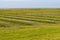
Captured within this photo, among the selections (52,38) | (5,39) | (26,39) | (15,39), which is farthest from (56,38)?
(5,39)

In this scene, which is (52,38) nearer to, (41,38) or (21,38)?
(41,38)

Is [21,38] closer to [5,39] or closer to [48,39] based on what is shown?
[5,39]

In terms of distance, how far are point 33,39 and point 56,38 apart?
4.54 feet

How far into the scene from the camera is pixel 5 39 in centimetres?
936

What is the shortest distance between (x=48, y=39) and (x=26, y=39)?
130 centimetres

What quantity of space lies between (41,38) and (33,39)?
546 millimetres

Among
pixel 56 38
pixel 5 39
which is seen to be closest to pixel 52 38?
pixel 56 38

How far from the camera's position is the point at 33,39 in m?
9.27

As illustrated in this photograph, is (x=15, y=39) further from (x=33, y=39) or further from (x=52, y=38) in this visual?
(x=52, y=38)

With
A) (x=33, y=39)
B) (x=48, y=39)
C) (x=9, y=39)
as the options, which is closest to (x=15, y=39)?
(x=9, y=39)

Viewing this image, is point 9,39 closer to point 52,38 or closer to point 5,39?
point 5,39

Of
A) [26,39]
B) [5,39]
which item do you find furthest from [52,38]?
[5,39]

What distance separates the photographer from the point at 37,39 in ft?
30.5

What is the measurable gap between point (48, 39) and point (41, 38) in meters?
0.52
